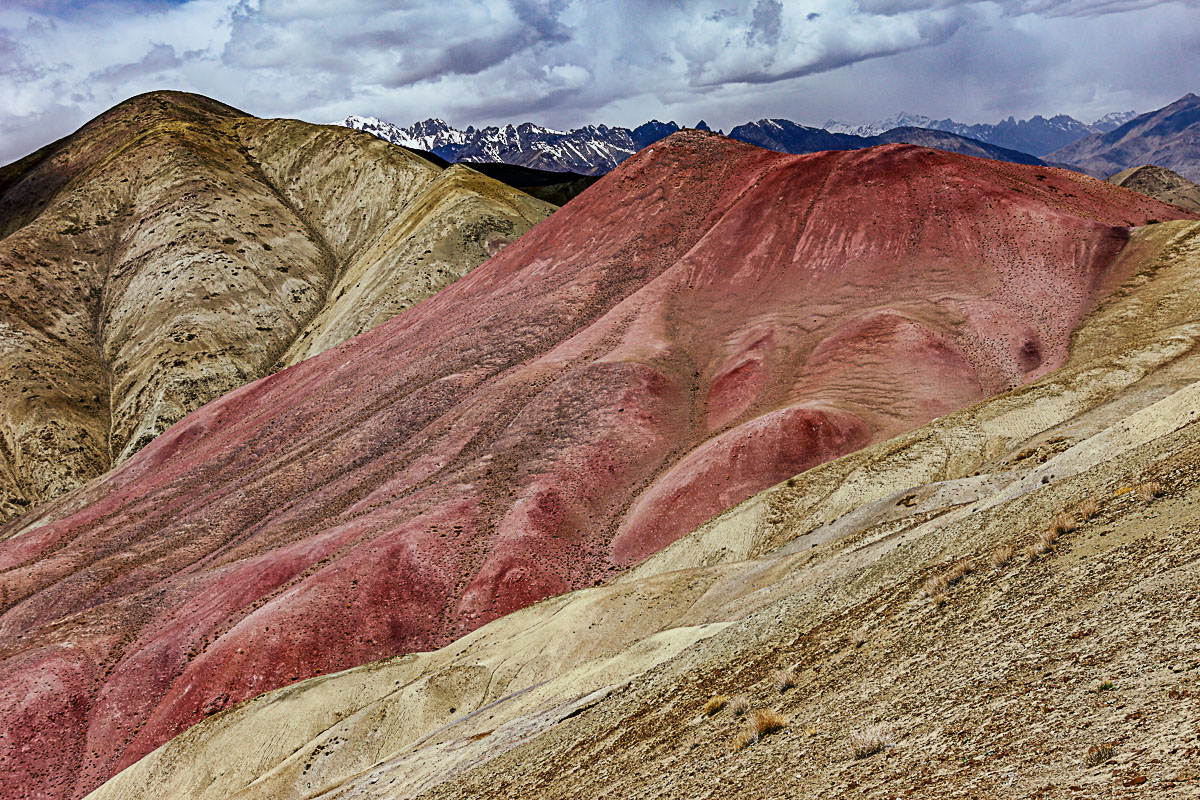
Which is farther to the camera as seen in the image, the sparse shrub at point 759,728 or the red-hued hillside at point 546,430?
the red-hued hillside at point 546,430

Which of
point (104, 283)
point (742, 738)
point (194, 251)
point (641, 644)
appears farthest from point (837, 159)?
point (104, 283)

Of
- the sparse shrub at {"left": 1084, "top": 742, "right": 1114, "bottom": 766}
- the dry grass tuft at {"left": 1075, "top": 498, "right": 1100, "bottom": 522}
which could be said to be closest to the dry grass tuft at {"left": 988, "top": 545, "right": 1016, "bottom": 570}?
the dry grass tuft at {"left": 1075, "top": 498, "right": 1100, "bottom": 522}

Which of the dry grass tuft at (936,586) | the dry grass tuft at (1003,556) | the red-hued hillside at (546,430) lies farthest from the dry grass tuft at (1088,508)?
the red-hued hillside at (546,430)

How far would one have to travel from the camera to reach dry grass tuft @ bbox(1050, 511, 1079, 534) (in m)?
17.0

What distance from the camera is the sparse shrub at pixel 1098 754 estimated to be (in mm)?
9695

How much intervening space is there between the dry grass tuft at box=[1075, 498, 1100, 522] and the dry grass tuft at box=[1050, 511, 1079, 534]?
22 cm

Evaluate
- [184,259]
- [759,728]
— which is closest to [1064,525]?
[759,728]

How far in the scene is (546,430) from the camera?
6069 centimetres

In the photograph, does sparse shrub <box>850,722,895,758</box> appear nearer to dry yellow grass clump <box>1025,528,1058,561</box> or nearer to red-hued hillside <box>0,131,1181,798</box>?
dry yellow grass clump <box>1025,528,1058,561</box>

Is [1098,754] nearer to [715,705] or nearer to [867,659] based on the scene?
[867,659]

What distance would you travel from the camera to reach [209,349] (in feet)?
394

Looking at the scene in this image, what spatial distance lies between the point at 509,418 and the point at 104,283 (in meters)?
111

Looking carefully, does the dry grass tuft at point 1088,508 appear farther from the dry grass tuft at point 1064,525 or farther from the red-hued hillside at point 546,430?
the red-hued hillside at point 546,430

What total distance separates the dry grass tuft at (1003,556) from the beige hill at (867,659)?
60 mm
